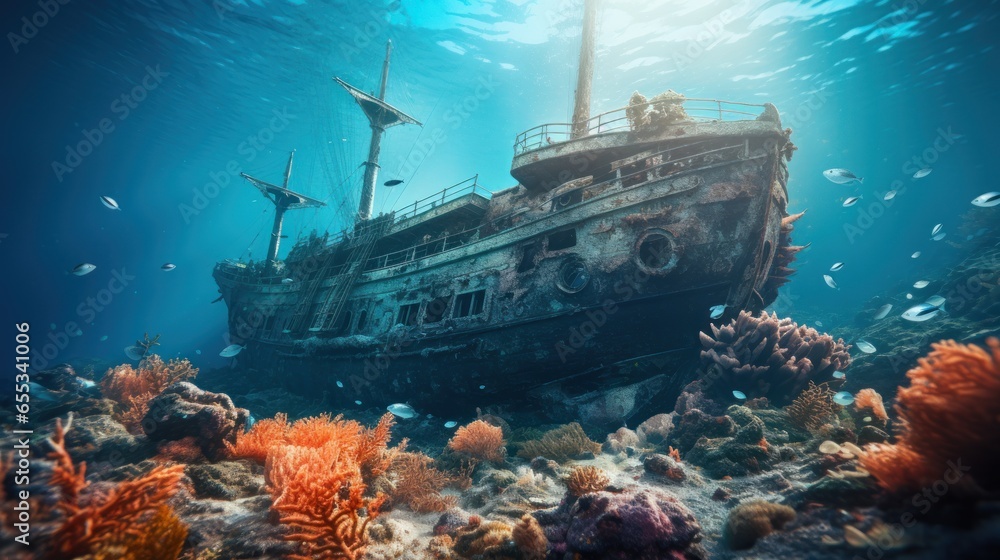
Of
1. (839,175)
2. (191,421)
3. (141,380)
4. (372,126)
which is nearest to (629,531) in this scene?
(191,421)

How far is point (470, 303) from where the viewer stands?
33.4ft

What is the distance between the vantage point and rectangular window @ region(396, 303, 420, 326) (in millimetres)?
11570

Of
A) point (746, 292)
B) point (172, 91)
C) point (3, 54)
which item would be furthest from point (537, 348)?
point (3, 54)

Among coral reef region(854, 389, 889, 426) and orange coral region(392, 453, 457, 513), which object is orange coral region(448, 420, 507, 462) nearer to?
orange coral region(392, 453, 457, 513)

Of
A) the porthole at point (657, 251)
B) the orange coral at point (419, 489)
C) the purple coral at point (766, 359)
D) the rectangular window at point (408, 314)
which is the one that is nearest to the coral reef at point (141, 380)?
the rectangular window at point (408, 314)

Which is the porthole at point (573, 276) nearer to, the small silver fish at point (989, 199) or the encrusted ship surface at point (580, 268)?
the encrusted ship surface at point (580, 268)

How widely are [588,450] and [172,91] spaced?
4781 centimetres

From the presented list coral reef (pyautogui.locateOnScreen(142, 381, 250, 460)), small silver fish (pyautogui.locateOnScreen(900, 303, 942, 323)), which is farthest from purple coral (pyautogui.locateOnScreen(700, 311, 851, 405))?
coral reef (pyautogui.locateOnScreen(142, 381, 250, 460))

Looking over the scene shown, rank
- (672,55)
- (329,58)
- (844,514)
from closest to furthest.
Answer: (844,514), (672,55), (329,58)

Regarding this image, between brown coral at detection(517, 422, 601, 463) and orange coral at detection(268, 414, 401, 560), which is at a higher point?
brown coral at detection(517, 422, 601, 463)

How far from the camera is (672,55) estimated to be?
25297 mm

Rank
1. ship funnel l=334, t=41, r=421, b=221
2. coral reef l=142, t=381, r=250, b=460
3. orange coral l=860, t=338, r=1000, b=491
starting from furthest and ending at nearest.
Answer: ship funnel l=334, t=41, r=421, b=221, coral reef l=142, t=381, r=250, b=460, orange coral l=860, t=338, r=1000, b=491

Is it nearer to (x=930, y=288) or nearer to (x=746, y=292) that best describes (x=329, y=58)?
(x=746, y=292)

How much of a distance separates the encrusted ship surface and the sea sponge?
16.8 feet
